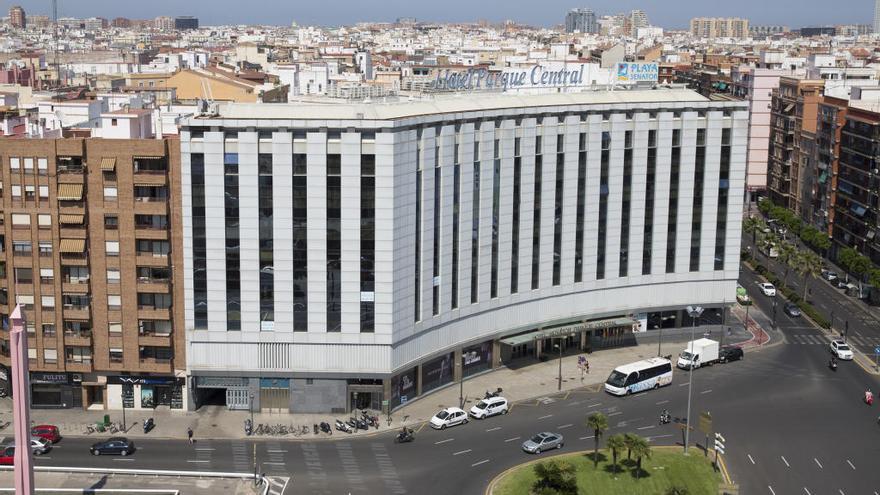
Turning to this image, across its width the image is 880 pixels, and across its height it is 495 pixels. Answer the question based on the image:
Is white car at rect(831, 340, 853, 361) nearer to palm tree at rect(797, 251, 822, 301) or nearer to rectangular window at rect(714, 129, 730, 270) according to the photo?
rectangular window at rect(714, 129, 730, 270)

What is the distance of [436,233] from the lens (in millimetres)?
114125

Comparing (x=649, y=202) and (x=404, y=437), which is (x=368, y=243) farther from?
(x=649, y=202)

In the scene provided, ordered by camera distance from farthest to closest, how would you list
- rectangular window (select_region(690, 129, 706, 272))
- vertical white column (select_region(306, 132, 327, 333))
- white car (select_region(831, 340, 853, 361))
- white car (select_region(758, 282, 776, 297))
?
white car (select_region(758, 282, 776, 297)) → white car (select_region(831, 340, 853, 361)) → rectangular window (select_region(690, 129, 706, 272)) → vertical white column (select_region(306, 132, 327, 333))

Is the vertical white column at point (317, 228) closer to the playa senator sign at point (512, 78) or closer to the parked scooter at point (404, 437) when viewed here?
the parked scooter at point (404, 437)

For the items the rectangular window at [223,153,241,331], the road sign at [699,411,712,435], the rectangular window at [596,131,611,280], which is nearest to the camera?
the road sign at [699,411,712,435]

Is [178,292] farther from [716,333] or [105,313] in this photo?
[716,333]

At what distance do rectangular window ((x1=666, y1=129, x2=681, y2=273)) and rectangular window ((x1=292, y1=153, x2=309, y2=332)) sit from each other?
4680 cm

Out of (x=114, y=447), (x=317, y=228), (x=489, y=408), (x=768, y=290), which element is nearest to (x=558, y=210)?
(x=489, y=408)

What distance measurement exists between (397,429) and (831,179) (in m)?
115

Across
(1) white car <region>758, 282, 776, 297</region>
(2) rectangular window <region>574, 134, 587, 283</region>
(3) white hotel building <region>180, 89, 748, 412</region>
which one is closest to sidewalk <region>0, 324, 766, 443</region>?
(3) white hotel building <region>180, 89, 748, 412</region>

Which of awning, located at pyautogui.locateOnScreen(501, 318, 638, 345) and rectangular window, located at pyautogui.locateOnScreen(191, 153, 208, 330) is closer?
rectangular window, located at pyautogui.locateOnScreen(191, 153, 208, 330)

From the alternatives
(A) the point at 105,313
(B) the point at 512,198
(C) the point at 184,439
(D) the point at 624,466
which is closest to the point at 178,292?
(A) the point at 105,313

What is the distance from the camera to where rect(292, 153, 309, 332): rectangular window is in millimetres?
106312

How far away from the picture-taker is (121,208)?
355ft
